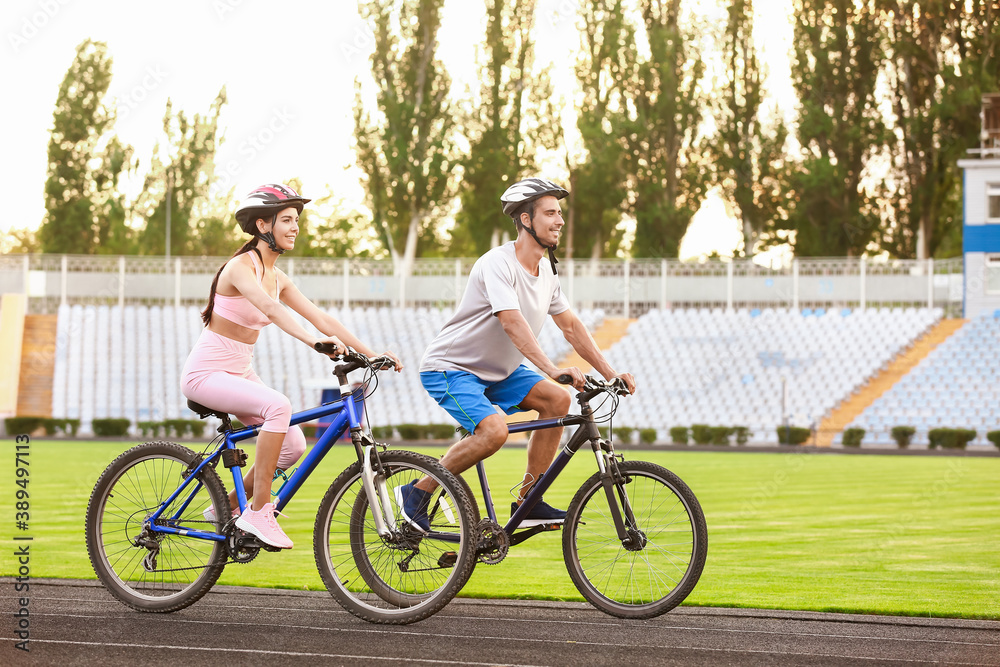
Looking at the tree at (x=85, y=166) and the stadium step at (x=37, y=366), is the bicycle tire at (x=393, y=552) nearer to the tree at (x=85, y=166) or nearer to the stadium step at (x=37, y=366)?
the stadium step at (x=37, y=366)

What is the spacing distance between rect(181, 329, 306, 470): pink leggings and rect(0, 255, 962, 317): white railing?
107 ft

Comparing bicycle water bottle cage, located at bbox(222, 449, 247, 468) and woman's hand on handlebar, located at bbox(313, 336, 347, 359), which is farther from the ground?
woman's hand on handlebar, located at bbox(313, 336, 347, 359)

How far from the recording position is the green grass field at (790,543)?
6.37 m

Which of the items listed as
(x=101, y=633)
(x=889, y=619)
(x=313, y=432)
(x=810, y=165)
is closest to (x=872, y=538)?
(x=889, y=619)

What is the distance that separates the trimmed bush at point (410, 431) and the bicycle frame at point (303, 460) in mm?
23881

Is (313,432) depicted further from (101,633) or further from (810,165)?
(101,633)

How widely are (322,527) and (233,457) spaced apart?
57cm

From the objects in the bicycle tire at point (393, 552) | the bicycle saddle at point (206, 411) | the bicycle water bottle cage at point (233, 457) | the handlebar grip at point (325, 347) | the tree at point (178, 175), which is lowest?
the bicycle tire at point (393, 552)

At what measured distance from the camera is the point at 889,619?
535 centimetres

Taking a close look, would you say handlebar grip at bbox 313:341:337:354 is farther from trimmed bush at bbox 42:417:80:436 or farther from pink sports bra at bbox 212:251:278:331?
trimmed bush at bbox 42:417:80:436

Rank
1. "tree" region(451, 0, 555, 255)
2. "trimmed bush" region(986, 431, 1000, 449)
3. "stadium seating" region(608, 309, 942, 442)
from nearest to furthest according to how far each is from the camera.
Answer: "trimmed bush" region(986, 431, 1000, 449)
"stadium seating" region(608, 309, 942, 442)
"tree" region(451, 0, 555, 255)

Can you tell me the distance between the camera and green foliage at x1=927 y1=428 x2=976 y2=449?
1069 inches

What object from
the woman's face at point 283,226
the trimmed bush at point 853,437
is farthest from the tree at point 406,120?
the woman's face at point 283,226

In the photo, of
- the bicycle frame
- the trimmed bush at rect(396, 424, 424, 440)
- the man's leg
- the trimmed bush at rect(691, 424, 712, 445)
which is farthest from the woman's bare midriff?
the trimmed bush at rect(691, 424, 712, 445)
